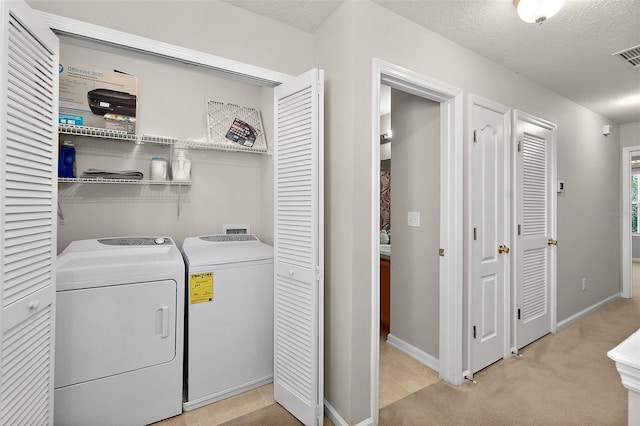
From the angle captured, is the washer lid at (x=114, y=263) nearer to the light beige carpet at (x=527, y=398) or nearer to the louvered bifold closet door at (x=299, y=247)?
the louvered bifold closet door at (x=299, y=247)

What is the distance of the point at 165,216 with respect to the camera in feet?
8.62

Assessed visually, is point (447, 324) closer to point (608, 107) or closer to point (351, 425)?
point (351, 425)

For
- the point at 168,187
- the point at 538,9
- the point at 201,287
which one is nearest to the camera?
the point at 538,9

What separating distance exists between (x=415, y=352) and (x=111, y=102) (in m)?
3.02

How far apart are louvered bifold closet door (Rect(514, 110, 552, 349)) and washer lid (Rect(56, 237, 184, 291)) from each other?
112 inches

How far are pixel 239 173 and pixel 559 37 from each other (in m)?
2.74

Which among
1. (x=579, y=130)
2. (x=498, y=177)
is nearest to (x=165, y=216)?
(x=498, y=177)

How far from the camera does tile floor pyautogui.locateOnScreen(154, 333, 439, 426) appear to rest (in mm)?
1873

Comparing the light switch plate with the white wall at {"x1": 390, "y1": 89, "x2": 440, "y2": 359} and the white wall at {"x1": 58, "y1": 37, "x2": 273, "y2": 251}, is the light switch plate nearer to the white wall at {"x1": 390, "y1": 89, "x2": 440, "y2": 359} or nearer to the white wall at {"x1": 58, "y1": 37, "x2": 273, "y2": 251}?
the white wall at {"x1": 390, "y1": 89, "x2": 440, "y2": 359}

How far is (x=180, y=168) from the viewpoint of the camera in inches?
100.0

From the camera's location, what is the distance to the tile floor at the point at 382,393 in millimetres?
1873

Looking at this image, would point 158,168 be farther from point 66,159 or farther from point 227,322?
point 227,322

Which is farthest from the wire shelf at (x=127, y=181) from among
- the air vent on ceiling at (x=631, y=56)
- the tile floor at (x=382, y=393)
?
the air vent on ceiling at (x=631, y=56)

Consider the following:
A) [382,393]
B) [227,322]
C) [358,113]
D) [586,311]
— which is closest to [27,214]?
[227,322]
